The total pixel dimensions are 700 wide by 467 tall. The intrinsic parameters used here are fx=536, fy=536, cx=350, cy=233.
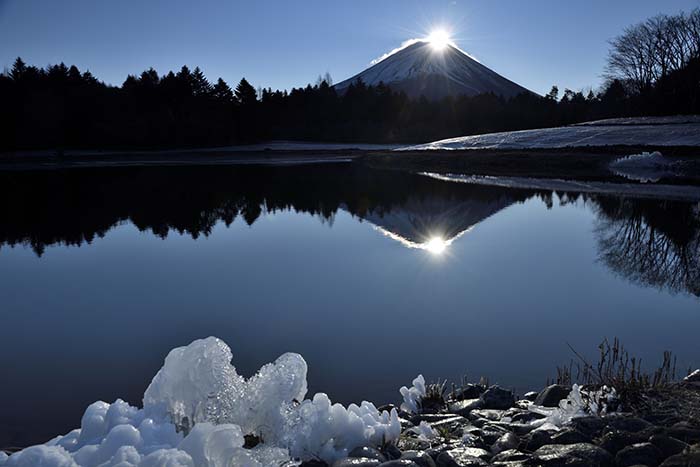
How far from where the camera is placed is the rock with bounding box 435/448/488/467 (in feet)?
16.9

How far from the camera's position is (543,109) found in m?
102

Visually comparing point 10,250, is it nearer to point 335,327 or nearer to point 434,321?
point 335,327

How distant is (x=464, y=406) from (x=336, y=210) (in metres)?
20.6

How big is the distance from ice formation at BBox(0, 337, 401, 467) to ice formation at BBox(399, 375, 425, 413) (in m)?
0.91

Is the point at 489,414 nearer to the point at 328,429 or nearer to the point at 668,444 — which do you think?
the point at 668,444

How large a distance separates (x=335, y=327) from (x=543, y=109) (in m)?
103

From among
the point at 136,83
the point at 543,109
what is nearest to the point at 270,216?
the point at 136,83

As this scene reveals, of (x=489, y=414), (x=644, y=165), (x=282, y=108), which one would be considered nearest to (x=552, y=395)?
(x=489, y=414)

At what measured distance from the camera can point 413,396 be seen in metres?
6.75

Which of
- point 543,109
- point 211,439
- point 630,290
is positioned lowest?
point 630,290

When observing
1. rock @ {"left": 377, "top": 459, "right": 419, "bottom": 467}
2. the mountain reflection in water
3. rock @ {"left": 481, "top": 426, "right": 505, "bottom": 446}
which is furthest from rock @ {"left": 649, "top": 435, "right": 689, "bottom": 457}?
the mountain reflection in water

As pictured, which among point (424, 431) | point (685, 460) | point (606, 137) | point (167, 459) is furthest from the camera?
point (606, 137)

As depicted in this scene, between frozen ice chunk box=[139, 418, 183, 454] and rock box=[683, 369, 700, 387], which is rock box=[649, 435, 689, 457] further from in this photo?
frozen ice chunk box=[139, 418, 183, 454]

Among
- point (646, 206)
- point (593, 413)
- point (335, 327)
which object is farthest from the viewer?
point (646, 206)
